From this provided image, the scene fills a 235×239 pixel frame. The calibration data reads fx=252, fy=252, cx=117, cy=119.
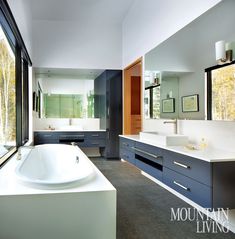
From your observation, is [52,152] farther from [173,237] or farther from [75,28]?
[75,28]

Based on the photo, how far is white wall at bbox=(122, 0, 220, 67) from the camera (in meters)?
A: 3.03

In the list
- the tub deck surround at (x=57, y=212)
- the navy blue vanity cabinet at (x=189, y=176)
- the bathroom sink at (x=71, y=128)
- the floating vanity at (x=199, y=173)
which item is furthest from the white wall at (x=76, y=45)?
the tub deck surround at (x=57, y=212)

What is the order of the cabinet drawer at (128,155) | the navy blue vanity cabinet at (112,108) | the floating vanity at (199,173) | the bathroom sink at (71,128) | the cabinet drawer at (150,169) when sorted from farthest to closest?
the bathroom sink at (71,128), the navy blue vanity cabinet at (112,108), the cabinet drawer at (128,155), the cabinet drawer at (150,169), the floating vanity at (199,173)

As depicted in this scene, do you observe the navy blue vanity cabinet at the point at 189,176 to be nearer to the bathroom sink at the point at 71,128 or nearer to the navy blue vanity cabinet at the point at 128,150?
the navy blue vanity cabinet at the point at 128,150

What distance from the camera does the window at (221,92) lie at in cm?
227

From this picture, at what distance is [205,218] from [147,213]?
61 centimetres

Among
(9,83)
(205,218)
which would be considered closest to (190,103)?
(205,218)

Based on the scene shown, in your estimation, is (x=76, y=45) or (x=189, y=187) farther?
(x=76, y=45)

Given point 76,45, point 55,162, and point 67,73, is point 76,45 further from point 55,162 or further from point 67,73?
point 55,162

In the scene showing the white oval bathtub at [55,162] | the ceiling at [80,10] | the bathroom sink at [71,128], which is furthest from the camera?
the bathroom sink at [71,128]

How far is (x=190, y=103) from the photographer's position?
2.99m

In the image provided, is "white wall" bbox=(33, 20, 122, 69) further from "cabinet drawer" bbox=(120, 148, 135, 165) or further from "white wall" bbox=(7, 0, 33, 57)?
"cabinet drawer" bbox=(120, 148, 135, 165)

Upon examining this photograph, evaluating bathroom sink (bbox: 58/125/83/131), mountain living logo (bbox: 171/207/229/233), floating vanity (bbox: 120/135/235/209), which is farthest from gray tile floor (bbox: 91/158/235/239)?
bathroom sink (bbox: 58/125/83/131)

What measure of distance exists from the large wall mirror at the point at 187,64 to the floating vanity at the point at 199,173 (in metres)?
0.58
